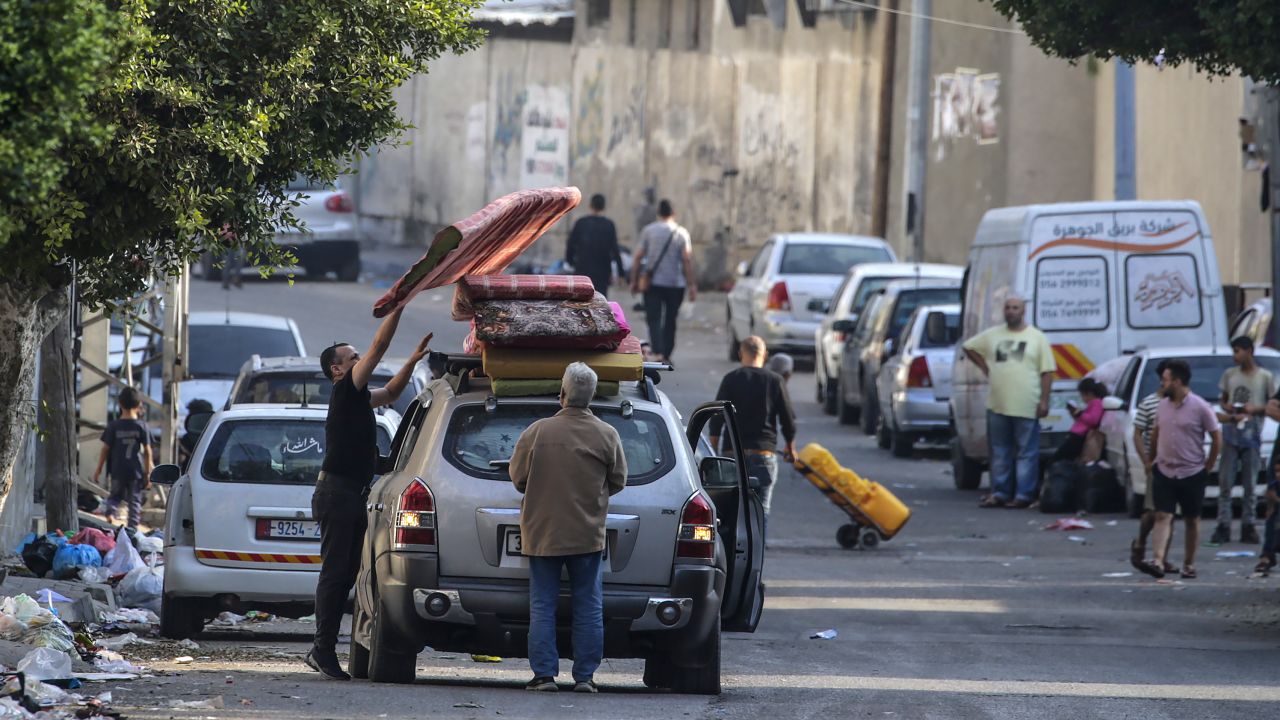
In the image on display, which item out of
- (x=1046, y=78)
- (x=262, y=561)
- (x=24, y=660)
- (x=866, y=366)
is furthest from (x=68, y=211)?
(x=1046, y=78)

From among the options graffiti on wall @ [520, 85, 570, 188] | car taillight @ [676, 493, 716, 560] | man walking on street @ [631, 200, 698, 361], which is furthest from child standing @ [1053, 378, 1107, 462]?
graffiti on wall @ [520, 85, 570, 188]

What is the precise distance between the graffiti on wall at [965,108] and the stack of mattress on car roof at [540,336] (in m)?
25.8

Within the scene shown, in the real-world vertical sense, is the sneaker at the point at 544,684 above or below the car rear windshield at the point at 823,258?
below

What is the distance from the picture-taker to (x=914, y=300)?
80.6 ft

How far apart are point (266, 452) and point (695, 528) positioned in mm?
3770

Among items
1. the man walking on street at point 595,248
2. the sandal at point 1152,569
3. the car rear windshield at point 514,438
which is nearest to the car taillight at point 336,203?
the man walking on street at point 595,248

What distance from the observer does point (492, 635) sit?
985 cm

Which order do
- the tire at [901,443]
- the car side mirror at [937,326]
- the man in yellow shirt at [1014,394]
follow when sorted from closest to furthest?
the man in yellow shirt at [1014,394] < the car side mirror at [937,326] < the tire at [901,443]

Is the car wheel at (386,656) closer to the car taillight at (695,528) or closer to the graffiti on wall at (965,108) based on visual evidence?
the car taillight at (695,528)

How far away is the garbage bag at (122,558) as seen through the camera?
49.1 feet

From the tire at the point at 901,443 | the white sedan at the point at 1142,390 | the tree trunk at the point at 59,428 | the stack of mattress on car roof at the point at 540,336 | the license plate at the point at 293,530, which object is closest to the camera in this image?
the stack of mattress on car roof at the point at 540,336

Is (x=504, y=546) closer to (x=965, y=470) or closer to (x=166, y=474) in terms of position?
(x=166, y=474)

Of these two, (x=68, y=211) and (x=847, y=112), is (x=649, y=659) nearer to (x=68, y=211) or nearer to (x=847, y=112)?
(x=68, y=211)

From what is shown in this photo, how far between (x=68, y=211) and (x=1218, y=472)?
11115mm
